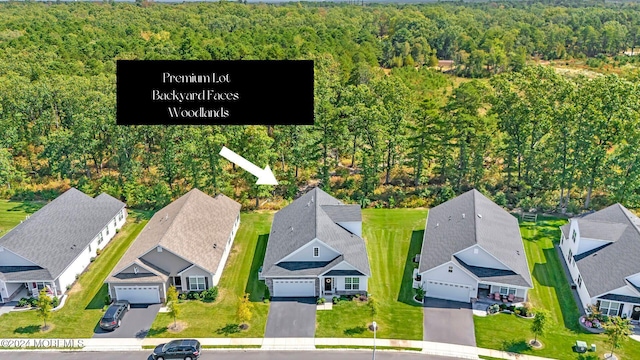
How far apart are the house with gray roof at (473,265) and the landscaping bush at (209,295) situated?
15739 millimetres

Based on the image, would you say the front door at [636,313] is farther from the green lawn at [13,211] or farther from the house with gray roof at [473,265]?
the green lawn at [13,211]

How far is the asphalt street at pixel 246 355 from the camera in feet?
108

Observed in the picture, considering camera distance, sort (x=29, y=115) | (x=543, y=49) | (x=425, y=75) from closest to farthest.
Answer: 1. (x=29, y=115)
2. (x=425, y=75)
3. (x=543, y=49)

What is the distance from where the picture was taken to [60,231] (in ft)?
143

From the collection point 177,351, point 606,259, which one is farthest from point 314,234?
point 606,259

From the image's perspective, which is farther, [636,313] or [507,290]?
[507,290]

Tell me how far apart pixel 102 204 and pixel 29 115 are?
30.5m

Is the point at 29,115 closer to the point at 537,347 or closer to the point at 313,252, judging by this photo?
the point at 313,252

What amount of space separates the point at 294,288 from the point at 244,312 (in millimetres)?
5291

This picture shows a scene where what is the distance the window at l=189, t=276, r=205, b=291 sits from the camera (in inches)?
1555

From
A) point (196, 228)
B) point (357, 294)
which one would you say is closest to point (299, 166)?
point (196, 228)

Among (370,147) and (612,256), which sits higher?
(370,147)

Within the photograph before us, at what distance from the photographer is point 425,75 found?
100 meters

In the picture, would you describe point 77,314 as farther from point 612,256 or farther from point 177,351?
point 612,256
